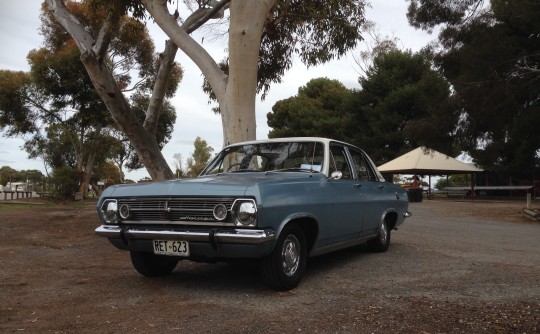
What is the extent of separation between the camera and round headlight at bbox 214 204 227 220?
430cm

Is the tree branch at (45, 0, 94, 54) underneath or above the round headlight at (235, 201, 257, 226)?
above

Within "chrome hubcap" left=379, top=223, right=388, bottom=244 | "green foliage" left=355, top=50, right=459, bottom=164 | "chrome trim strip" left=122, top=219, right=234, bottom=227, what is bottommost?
"chrome hubcap" left=379, top=223, right=388, bottom=244

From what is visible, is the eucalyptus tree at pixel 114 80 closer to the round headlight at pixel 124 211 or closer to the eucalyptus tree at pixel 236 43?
the eucalyptus tree at pixel 236 43

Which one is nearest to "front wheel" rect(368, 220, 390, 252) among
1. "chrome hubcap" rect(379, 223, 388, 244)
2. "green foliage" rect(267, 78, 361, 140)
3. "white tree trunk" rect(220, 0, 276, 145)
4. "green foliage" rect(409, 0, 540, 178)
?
"chrome hubcap" rect(379, 223, 388, 244)

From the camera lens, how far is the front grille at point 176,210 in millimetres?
4355

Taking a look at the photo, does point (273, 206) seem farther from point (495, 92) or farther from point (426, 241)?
point (495, 92)

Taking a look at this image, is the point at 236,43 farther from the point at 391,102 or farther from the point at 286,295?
the point at 391,102

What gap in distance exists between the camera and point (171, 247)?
4.55 meters

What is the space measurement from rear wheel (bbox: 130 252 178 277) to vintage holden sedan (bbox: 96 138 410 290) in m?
0.01

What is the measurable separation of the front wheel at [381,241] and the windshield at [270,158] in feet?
6.15

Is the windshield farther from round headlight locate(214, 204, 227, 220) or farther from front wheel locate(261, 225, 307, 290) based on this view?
round headlight locate(214, 204, 227, 220)

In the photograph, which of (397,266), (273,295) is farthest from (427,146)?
(273,295)

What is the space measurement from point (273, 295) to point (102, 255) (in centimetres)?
367

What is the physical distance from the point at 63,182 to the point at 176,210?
21.5 m
